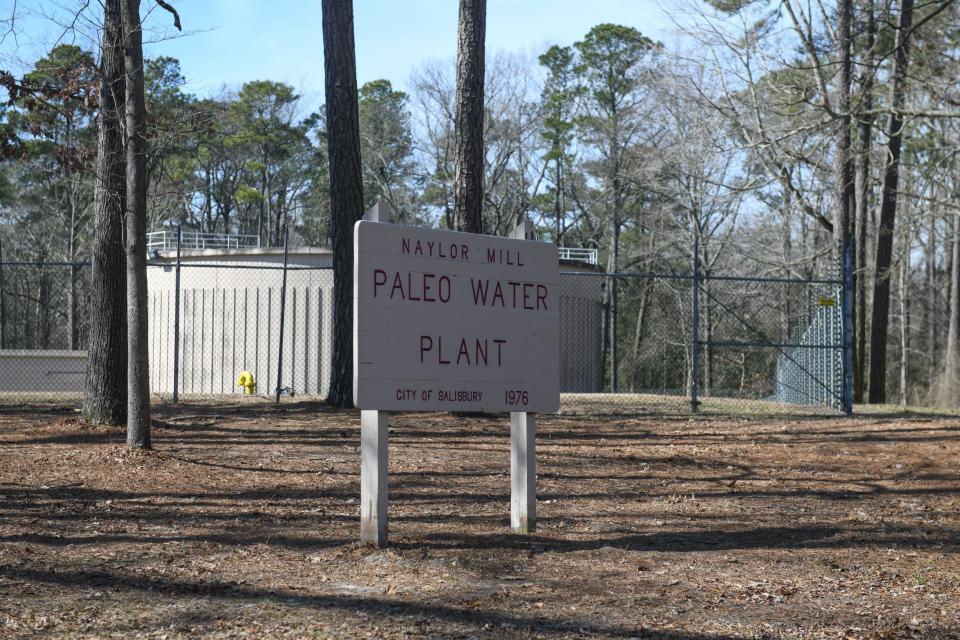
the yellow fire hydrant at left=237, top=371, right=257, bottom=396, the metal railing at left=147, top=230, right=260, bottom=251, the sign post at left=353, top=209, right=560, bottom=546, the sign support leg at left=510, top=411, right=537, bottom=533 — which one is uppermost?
the metal railing at left=147, top=230, right=260, bottom=251

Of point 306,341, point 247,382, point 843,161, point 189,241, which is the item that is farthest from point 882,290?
point 189,241

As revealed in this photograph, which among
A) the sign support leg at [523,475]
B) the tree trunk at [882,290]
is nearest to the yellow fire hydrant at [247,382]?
the tree trunk at [882,290]

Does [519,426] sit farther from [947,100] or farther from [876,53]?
[876,53]

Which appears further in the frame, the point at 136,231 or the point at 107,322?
the point at 107,322

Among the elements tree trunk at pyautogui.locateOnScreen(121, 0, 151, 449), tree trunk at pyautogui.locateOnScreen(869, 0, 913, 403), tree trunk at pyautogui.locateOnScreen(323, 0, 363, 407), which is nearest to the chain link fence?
tree trunk at pyautogui.locateOnScreen(869, 0, 913, 403)

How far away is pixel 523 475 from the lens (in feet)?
19.7

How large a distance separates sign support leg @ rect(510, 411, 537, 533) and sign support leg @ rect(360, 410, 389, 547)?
0.90 meters

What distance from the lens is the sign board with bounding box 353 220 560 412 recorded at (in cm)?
542

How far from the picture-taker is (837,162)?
59.4ft

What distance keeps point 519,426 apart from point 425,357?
88 centimetres

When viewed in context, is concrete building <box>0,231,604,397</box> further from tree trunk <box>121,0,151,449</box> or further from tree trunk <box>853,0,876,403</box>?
tree trunk <box>121,0,151,449</box>

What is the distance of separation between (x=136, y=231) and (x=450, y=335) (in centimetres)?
351

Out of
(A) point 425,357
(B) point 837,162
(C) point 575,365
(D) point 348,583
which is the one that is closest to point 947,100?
(B) point 837,162

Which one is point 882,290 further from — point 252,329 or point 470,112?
point 252,329
